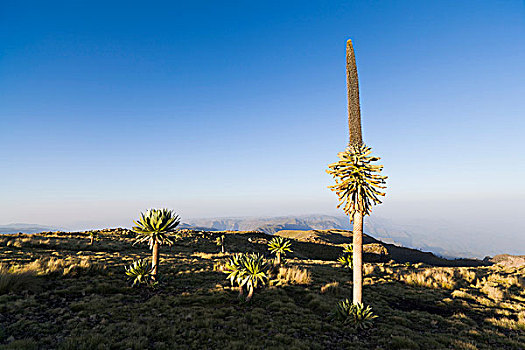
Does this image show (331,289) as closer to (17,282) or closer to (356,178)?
(356,178)

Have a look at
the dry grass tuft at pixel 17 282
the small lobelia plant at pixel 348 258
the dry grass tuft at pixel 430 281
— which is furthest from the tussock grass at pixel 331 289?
the dry grass tuft at pixel 17 282

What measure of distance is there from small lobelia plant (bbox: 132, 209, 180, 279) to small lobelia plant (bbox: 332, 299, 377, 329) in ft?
29.8

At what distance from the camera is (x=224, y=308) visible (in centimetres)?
1041

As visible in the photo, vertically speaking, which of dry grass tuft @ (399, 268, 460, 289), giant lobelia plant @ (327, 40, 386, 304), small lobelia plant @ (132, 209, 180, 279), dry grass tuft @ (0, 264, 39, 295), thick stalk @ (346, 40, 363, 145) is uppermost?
thick stalk @ (346, 40, 363, 145)

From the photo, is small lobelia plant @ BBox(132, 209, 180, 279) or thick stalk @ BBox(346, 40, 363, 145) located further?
small lobelia plant @ BBox(132, 209, 180, 279)

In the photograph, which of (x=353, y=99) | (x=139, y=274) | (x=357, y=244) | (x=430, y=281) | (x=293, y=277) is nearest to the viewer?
(x=357, y=244)

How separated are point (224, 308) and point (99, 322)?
184 inches

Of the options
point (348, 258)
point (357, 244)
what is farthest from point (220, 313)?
point (348, 258)

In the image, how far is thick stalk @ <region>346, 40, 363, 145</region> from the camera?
9461mm

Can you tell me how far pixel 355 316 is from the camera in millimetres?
9383

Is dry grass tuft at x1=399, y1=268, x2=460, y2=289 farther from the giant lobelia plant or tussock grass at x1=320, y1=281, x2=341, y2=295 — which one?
the giant lobelia plant

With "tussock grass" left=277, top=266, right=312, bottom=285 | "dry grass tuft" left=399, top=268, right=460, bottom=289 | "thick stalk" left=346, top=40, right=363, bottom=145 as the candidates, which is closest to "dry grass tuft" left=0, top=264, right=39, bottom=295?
"tussock grass" left=277, top=266, right=312, bottom=285

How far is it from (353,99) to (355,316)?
8.82 m

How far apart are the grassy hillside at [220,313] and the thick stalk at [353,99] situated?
747cm
